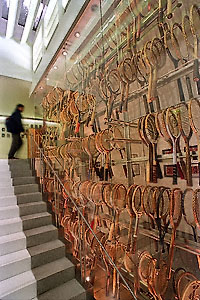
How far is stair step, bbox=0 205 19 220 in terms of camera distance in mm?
2789

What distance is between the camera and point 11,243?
7.78 ft

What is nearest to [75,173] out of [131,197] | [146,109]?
[131,197]

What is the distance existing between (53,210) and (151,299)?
1883 millimetres

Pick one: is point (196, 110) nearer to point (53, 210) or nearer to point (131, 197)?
point (131, 197)

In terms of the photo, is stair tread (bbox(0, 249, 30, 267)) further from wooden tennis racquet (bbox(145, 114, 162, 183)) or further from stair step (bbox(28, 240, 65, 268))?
wooden tennis racquet (bbox(145, 114, 162, 183))

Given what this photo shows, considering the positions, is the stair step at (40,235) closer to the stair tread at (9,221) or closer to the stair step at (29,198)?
the stair tread at (9,221)

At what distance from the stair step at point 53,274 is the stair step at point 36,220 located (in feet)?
2.14

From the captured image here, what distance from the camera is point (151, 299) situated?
204 centimetres

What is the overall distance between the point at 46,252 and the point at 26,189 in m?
1.44

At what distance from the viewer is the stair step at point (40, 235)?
253 centimetres

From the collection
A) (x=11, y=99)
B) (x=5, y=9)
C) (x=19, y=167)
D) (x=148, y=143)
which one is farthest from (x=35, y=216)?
(x=5, y=9)

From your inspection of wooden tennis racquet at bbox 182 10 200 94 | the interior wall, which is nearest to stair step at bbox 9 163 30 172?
the interior wall

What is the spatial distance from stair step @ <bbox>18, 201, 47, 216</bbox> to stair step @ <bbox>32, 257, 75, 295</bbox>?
943 mm

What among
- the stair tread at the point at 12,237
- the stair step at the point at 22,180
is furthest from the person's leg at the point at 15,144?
the stair tread at the point at 12,237
